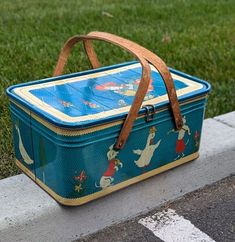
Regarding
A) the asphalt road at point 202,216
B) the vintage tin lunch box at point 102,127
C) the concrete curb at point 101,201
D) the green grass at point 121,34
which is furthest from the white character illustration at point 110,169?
the green grass at point 121,34

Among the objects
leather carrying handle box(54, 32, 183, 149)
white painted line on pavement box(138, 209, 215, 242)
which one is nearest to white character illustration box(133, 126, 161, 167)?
leather carrying handle box(54, 32, 183, 149)

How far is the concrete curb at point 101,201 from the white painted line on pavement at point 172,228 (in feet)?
0.23

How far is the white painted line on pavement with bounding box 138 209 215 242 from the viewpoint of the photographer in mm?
2111

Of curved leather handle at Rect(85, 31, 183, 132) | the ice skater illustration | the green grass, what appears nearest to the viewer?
curved leather handle at Rect(85, 31, 183, 132)

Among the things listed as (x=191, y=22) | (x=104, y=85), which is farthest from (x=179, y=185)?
(x=191, y=22)

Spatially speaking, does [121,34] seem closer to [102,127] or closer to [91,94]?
[91,94]

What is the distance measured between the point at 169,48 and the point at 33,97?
85.2 inches

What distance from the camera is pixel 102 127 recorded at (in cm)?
192

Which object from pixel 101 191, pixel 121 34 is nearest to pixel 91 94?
pixel 101 191

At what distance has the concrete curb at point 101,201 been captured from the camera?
6.42 ft

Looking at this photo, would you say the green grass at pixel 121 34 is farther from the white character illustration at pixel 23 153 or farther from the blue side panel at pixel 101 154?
the blue side panel at pixel 101 154

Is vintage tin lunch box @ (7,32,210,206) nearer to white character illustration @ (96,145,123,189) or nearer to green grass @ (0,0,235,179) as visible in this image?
white character illustration @ (96,145,123,189)

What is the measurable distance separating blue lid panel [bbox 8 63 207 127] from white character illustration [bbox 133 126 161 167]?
13cm

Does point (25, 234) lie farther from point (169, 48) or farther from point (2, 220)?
point (169, 48)
